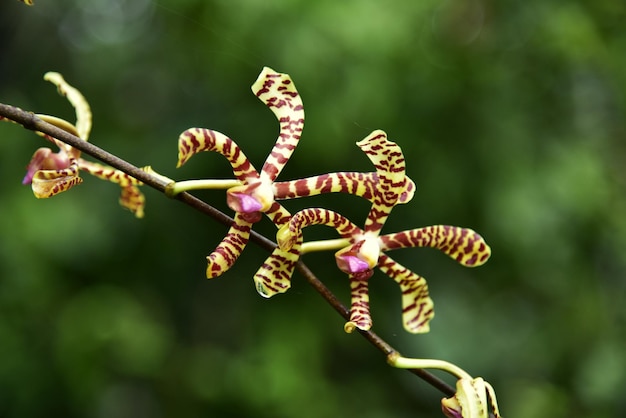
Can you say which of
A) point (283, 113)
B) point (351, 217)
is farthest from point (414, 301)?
point (351, 217)

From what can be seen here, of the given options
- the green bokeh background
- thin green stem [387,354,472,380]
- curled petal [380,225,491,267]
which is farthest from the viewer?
the green bokeh background

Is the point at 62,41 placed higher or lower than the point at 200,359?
higher

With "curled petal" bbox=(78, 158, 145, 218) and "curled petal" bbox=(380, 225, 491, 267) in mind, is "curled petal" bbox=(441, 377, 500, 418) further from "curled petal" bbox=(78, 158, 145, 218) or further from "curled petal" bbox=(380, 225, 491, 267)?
"curled petal" bbox=(78, 158, 145, 218)

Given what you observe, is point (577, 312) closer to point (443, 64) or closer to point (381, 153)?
point (443, 64)

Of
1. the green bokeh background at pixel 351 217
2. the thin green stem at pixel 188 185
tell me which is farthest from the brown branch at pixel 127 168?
the green bokeh background at pixel 351 217

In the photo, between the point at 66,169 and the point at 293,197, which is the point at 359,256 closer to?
the point at 293,197

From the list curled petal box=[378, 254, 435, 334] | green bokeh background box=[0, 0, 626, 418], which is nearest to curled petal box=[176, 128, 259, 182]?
curled petal box=[378, 254, 435, 334]

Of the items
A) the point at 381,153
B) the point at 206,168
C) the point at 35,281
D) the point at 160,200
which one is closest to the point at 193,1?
the point at 206,168
